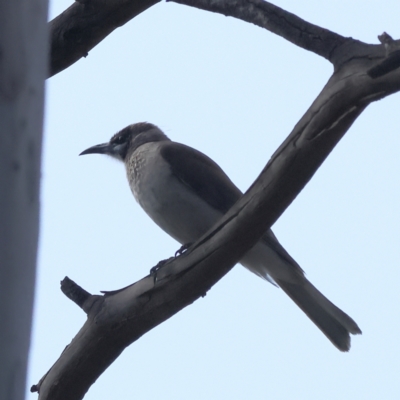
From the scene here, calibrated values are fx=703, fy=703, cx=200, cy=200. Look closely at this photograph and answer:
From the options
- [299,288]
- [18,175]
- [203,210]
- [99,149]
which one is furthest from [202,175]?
[18,175]

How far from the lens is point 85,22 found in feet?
15.2

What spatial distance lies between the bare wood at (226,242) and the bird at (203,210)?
4.64 feet

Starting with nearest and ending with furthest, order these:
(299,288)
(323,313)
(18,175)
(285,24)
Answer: (18,175) → (285,24) → (323,313) → (299,288)

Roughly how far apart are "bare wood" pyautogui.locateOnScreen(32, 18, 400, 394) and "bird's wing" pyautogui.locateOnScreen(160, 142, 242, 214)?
163 centimetres

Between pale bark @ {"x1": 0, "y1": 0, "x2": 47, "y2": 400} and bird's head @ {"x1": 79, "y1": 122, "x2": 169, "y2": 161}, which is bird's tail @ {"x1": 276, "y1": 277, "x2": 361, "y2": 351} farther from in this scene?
pale bark @ {"x1": 0, "y1": 0, "x2": 47, "y2": 400}

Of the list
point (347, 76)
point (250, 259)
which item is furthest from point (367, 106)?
point (250, 259)

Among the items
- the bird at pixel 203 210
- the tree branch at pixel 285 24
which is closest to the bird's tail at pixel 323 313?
the bird at pixel 203 210

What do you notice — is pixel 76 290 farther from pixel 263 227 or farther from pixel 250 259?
pixel 250 259

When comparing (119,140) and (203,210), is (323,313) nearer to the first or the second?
(203,210)

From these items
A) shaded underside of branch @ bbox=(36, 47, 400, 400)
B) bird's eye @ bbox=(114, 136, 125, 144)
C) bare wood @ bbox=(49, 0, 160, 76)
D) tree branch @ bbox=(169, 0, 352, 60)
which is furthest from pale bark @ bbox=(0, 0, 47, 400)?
bird's eye @ bbox=(114, 136, 125, 144)

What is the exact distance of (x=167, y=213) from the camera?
4828 millimetres

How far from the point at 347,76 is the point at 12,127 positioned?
5.83 feet

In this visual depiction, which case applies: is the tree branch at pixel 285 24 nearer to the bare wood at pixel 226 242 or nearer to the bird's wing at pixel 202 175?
the bare wood at pixel 226 242

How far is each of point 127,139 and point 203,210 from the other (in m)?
1.88
